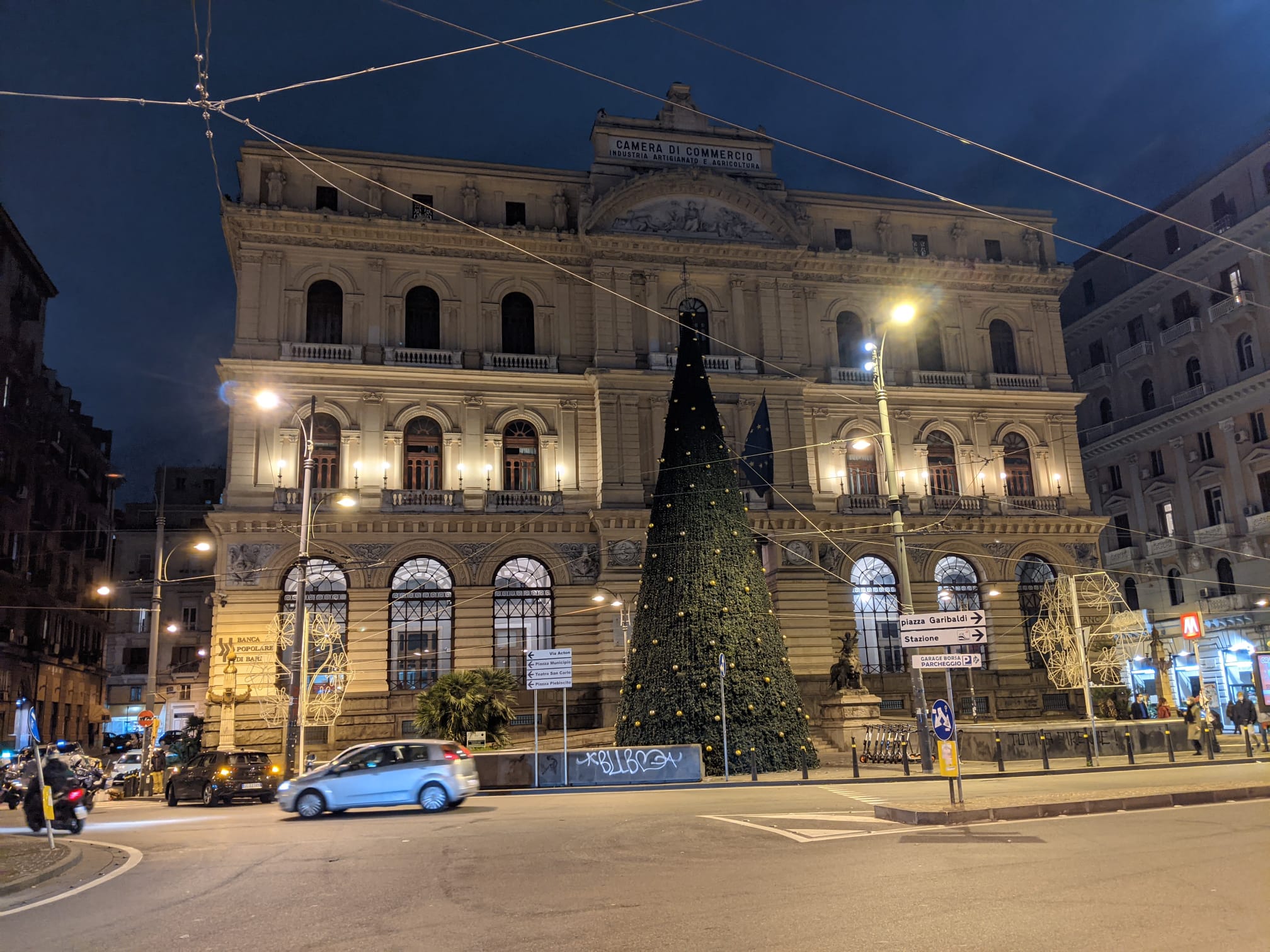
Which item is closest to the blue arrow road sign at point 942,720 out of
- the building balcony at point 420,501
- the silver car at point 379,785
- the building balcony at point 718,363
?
the silver car at point 379,785

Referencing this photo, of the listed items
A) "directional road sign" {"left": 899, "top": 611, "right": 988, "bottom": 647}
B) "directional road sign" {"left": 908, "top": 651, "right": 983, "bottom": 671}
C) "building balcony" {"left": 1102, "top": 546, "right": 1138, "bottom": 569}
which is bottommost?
"directional road sign" {"left": 908, "top": 651, "right": 983, "bottom": 671}

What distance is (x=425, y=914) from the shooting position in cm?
852

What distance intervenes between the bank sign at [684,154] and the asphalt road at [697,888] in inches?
1295

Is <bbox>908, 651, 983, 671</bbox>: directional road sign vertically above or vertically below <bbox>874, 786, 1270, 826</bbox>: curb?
above

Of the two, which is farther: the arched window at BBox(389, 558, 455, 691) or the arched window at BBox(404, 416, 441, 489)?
the arched window at BBox(404, 416, 441, 489)

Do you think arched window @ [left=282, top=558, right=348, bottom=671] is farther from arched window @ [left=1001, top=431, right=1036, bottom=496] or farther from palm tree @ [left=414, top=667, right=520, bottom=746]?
arched window @ [left=1001, top=431, right=1036, bottom=496]

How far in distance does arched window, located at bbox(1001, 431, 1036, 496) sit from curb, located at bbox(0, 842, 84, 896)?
126 ft

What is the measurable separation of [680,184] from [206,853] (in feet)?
109

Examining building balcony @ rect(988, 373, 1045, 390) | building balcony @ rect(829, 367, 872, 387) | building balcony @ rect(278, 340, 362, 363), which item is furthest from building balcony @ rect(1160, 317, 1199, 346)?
building balcony @ rect(278, 340, 362, 363)

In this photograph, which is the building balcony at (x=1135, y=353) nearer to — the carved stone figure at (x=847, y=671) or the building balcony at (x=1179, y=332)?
the building balcony at (x=1179, y=332)

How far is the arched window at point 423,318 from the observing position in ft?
129

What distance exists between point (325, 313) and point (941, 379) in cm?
2580

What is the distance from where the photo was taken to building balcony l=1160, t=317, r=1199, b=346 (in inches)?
1850

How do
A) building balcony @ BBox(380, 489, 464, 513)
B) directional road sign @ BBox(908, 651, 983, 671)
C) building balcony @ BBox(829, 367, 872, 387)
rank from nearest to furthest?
directional road sign @ BBox(908, 651, 983, 671)
building balcony @ BBox(380, 489, 464, 513)
building balcony @ BBox(829, 367, 872, 387)
